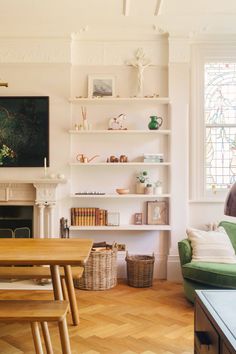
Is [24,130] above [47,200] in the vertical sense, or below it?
above

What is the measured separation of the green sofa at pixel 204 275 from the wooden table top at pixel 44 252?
3.76 ft

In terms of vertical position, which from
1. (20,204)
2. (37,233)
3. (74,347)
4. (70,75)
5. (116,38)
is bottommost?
(74,347)

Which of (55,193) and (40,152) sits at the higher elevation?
(40,152)

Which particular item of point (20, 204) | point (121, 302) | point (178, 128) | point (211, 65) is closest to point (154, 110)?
point (178, 128)

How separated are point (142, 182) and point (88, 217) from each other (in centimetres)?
78

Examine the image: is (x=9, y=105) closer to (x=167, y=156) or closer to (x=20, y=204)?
(x=20, y=204)

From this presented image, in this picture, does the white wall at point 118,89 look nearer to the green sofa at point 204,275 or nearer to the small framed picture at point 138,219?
the small framed picture at point 138,219

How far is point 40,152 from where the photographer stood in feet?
15.8

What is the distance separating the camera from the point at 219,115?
500cm

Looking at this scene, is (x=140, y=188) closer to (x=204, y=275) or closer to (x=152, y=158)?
(x=152, y=158)

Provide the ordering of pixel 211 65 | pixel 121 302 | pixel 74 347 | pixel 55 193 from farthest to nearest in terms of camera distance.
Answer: pixel 211 65 < pixel 55 193 < pixel 121 302 < pixel 74 347

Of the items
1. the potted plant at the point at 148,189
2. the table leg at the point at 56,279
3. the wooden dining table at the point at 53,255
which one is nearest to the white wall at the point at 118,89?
the potted plant at the point at 148,189

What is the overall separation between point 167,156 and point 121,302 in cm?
188

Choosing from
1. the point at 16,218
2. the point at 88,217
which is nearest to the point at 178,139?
the point at 88,217
